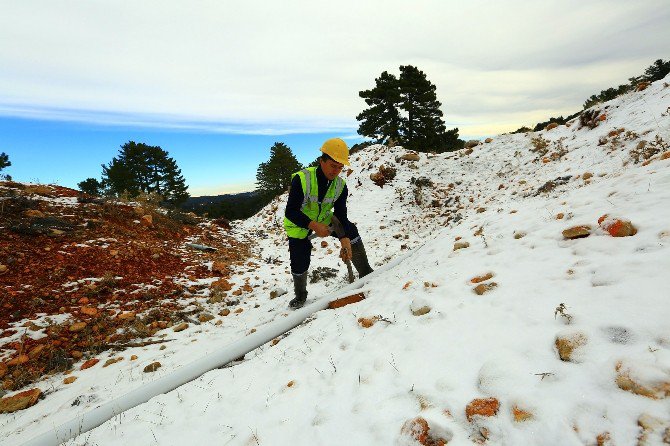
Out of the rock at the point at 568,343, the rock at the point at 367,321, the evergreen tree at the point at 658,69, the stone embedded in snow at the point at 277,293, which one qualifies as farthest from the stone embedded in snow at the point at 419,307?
the evergreen tree at the point at 658,69

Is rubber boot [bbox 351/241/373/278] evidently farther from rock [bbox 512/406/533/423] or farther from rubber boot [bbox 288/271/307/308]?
rock [bbox 512/406/533/423]

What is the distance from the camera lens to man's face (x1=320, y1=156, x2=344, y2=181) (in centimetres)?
449

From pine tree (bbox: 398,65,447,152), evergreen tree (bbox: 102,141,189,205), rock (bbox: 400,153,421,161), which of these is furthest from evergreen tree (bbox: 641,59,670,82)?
evergreen tree (bbox: 102,141,189,205)

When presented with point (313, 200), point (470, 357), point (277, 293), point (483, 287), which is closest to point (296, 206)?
point (313, 200)

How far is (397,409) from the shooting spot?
192 cm

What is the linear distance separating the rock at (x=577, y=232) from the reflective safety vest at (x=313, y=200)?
2958 millimetres

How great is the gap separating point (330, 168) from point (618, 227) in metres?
3.23

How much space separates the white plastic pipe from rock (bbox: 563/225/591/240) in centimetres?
303

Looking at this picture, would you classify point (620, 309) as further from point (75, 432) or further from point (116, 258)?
point (116, 258)

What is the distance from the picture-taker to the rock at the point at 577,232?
10.3 ft

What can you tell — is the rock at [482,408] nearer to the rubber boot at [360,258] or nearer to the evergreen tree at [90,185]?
the rubber boot at [360,258]

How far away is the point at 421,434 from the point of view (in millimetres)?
1676

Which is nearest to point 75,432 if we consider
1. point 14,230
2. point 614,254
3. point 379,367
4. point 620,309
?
point 379,367

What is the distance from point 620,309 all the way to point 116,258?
837cm
